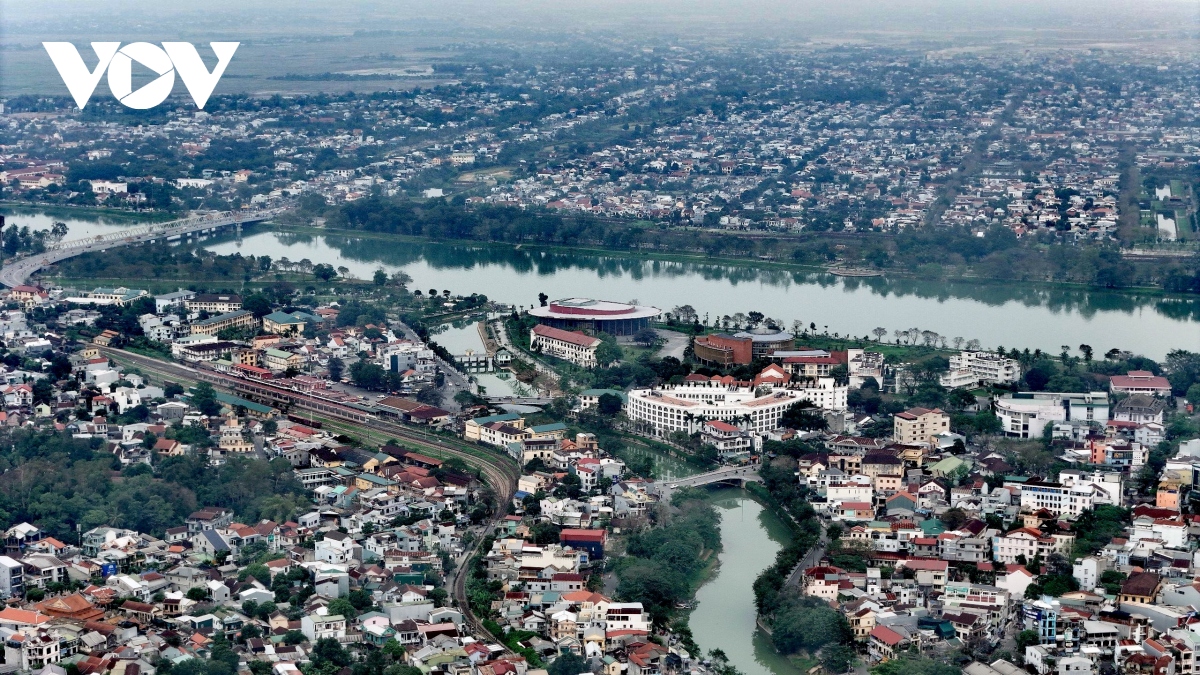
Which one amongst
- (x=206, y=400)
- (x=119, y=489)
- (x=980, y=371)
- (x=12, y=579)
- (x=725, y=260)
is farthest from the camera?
(x=725, y=260)

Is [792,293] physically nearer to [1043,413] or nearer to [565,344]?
[565,344]

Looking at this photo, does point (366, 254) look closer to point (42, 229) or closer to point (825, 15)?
point (42, 229)

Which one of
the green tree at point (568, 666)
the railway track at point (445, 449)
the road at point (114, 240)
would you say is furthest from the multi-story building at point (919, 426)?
the road at point (114, 240)

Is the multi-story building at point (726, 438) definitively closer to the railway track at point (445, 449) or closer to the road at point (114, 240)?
the railway track at point (445, 449)

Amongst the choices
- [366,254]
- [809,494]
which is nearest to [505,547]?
[809,494]

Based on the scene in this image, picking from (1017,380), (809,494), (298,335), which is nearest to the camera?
(809,494)

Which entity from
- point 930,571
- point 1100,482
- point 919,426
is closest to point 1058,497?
point 1100,482

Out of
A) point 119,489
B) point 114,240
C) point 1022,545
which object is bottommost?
point 114,240
